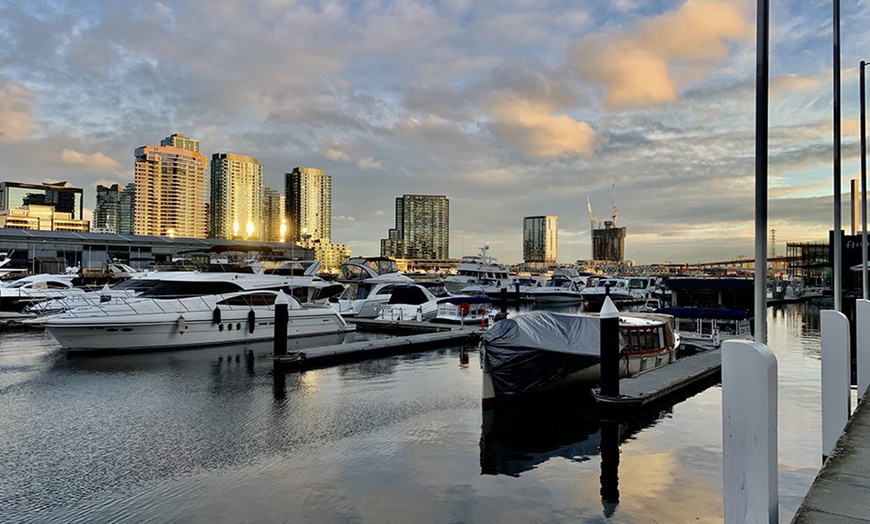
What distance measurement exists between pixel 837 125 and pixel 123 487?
14147 millimetres

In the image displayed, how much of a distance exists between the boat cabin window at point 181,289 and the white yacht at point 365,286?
31.6 ft

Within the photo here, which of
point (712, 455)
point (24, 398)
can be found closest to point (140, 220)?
point (24, 398)

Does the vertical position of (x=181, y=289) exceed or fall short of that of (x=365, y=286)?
it exceeds it

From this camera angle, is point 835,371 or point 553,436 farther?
point 553,436

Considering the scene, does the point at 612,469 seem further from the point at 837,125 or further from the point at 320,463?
the point at 837,125

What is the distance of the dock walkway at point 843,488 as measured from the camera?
4.68 metres

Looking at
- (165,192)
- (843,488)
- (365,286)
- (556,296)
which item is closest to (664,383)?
(843,488)

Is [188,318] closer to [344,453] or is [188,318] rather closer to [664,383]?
[344,453]

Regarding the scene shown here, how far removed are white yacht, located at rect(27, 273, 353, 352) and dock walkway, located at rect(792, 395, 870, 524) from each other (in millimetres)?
20274

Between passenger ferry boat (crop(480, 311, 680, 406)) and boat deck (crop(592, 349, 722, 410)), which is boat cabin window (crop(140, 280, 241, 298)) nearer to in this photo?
passenger ferry boat (crop(480, 311, 680, 406))

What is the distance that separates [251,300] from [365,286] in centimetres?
1280

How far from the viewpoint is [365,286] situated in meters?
39.4

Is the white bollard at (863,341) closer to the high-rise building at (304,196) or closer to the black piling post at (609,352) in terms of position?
the black piling post at (609,352)

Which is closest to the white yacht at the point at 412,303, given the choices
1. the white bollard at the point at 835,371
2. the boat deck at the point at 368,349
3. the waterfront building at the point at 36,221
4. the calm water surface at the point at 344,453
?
the boat deck at the point at 368,349
